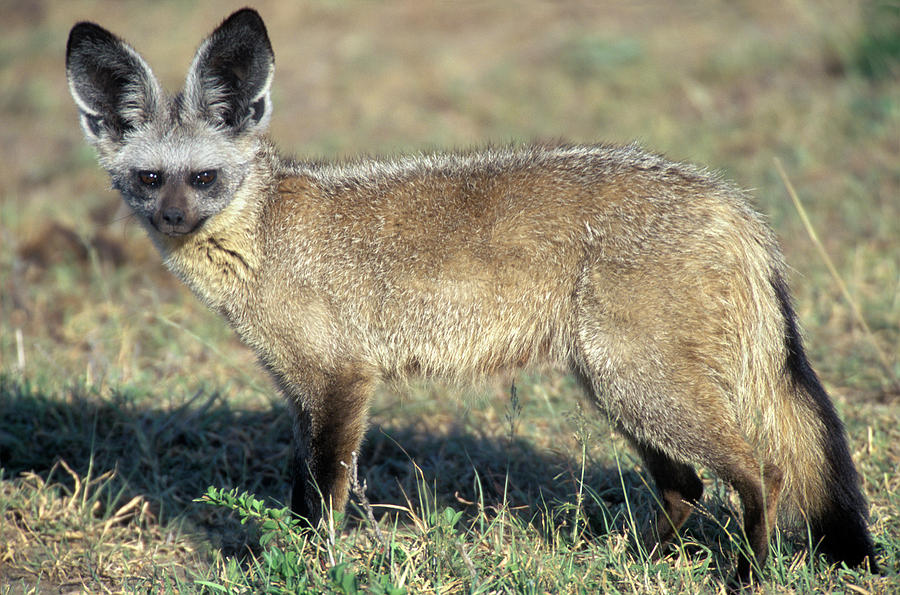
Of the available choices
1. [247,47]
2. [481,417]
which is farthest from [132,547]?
[247,47]

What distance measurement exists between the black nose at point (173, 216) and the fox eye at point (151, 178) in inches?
12.3

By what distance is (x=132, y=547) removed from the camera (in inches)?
171

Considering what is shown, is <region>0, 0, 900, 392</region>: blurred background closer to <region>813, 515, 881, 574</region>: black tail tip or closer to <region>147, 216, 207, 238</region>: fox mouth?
Result: <region>147, 216, 207, 238</region>: fox mouth

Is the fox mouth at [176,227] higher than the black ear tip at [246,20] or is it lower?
lower

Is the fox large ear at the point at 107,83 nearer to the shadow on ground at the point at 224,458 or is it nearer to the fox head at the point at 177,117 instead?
the fox head at the point at 177,117

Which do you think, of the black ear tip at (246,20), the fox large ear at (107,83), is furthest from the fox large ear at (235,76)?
the fox large ear at (107,83)

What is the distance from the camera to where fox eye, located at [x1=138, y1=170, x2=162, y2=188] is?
4.20 meters

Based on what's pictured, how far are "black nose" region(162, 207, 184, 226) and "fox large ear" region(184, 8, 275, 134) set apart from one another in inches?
23.1

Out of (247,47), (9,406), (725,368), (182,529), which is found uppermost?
(247,47)

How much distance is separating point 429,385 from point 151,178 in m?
2.03

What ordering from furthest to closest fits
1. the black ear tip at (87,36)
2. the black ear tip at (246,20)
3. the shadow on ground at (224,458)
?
the shadow on ground at (224,458)
the black ear tip at (87,36)
the black ear tip at (246,20)

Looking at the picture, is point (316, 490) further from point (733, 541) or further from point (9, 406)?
point (9, 406)

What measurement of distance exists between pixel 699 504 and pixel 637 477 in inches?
18.4

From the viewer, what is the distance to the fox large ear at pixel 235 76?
402 centimetres
